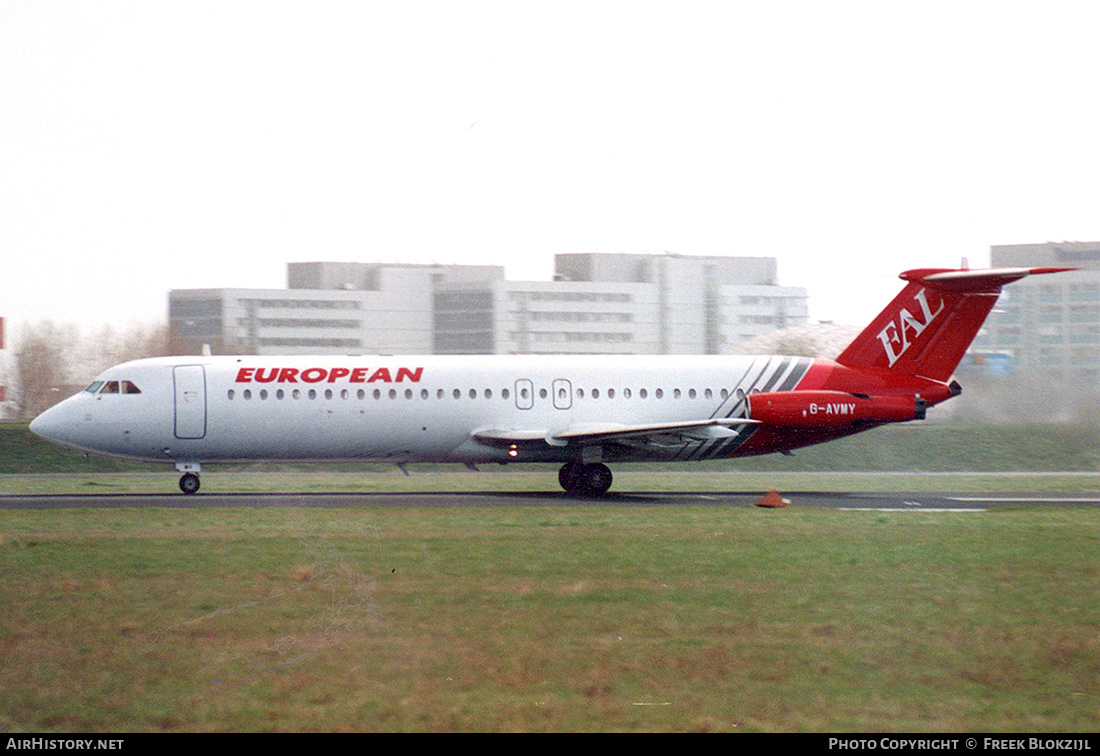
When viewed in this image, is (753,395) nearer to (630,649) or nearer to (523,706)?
(630,649)

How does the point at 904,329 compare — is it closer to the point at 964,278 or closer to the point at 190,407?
the point at 964,278

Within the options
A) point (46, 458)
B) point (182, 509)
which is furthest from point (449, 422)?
point (46, 458)

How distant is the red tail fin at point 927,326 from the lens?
28203 mm

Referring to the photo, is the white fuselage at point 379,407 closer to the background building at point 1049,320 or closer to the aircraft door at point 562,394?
the aircraft door at point 562,394

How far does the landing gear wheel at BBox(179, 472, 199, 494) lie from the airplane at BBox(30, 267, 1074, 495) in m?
0.03

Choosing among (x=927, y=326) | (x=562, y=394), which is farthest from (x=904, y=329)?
(x=562, y=394)

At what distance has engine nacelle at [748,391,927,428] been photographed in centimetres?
2761

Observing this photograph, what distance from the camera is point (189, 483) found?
1109 inches

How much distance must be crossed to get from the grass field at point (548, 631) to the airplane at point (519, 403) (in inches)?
351

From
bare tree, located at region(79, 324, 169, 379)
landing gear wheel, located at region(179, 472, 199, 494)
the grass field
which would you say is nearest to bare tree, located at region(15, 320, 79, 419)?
bare tree, located at region(79, 324, 169, 379)

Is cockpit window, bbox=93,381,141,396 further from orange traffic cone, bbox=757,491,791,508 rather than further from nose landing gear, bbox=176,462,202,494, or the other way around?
orange traffic cone, bbox=757,491,791,508

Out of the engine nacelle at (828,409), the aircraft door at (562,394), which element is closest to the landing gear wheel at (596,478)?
the aircraft door at (562,394)
